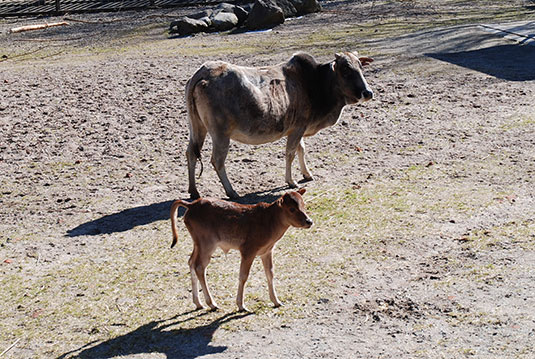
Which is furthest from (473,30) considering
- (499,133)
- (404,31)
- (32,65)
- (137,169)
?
(137,169)

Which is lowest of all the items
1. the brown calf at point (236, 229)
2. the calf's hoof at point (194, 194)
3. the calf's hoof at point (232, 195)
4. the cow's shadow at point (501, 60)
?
the cow's shadow at point (501, 60)

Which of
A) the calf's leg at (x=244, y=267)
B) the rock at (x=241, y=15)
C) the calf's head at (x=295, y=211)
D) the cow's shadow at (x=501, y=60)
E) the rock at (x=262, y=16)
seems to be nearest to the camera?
the calf's head at (x=295, y=211)

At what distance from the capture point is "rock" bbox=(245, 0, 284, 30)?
2198 centimetres

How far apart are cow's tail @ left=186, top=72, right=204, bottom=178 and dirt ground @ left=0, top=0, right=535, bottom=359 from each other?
0.60m

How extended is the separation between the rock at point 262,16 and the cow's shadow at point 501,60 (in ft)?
22.1

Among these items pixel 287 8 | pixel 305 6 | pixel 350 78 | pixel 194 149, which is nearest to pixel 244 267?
pixel 194 149

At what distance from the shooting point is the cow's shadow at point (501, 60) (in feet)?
47.3

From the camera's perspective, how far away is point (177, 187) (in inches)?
371

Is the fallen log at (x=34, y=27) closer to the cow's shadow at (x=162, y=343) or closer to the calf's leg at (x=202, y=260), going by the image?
the calf's leg at (x=202, y=260)

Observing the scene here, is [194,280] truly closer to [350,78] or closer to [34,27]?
[350,78]

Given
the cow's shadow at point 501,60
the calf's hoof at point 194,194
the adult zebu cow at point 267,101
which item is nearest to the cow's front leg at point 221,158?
the adult zebu cow at point 267,101

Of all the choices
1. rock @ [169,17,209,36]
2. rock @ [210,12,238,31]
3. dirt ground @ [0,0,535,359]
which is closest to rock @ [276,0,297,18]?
rock @ [210,12,238,31]

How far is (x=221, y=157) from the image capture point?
8820mm

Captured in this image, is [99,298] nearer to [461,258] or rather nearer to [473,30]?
[461,258]
